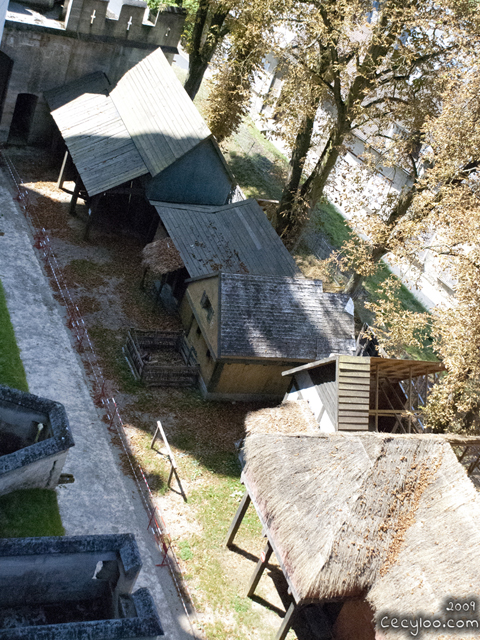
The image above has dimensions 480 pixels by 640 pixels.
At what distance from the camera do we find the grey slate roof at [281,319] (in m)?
23.2

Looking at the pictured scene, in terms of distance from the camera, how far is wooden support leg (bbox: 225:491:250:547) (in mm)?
17875

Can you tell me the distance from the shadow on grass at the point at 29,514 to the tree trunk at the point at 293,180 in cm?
1899

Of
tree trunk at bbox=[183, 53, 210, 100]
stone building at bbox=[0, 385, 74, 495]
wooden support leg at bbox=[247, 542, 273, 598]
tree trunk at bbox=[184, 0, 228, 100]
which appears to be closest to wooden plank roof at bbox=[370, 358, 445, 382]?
wooden support leg at bbox=[247, 542, 273, 598]

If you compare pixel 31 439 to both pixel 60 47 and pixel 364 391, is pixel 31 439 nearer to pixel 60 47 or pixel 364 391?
pixel 364 391

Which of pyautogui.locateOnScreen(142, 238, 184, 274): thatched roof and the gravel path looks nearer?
the gravel path

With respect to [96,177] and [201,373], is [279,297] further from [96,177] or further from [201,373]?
Answer: [96,177]

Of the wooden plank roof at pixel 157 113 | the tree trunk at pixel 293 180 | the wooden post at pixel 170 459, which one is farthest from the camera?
the tree trunk at pixel 293 180

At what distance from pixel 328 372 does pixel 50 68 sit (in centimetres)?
2280

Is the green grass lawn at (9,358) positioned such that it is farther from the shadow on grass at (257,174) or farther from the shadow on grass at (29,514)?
the shadow on grass at (257,174)

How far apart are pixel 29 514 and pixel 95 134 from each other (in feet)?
67.8

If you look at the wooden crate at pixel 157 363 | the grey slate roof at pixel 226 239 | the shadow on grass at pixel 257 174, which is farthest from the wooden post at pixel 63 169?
the wooden crate at pixel 157 363

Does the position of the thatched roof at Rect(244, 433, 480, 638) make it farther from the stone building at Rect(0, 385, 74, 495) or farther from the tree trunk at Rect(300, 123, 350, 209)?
the tree trunk at Rect(300, 123, 350, 209)

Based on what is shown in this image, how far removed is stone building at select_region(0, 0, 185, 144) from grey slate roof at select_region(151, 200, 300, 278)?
1040 centimetres

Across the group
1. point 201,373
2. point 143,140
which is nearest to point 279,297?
point 201,373
